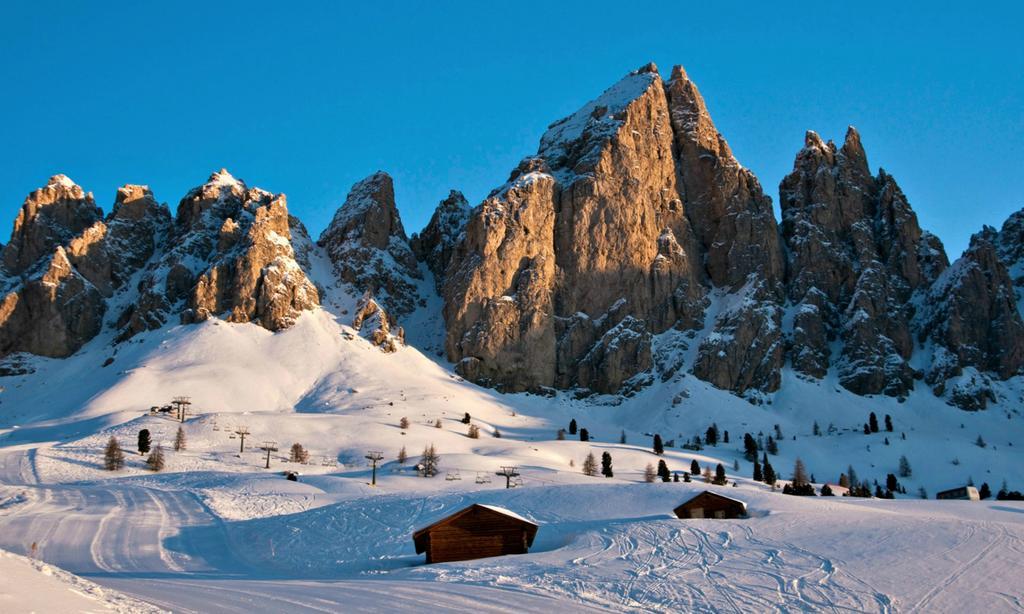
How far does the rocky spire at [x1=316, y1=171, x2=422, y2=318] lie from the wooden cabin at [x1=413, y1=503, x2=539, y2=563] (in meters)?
138

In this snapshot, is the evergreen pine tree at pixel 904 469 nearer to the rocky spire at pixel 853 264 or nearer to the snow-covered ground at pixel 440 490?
the snow-covered ground at pixel 440 490

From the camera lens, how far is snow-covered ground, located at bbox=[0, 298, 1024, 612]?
24578mm

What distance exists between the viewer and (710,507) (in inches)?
1647

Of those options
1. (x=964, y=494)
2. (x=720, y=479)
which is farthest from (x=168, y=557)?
(x=964, y=494)

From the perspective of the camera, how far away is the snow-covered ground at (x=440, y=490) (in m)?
24.6

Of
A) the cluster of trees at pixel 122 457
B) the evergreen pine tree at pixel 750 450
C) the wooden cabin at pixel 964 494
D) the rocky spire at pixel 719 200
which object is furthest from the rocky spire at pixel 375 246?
the wooden cabin at pixel 964 494

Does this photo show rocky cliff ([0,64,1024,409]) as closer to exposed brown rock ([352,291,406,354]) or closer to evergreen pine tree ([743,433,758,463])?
exposed brown rock ([352,291,406,354])

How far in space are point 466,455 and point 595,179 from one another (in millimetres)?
94277

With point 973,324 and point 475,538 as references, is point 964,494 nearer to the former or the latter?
point 475,538

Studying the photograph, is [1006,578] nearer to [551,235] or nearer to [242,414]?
[242,414]

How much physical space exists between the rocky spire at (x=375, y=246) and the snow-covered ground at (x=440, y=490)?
381 inches

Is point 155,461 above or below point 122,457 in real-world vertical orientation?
below

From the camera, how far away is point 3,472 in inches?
2751

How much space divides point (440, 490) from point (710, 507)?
26.9 m
